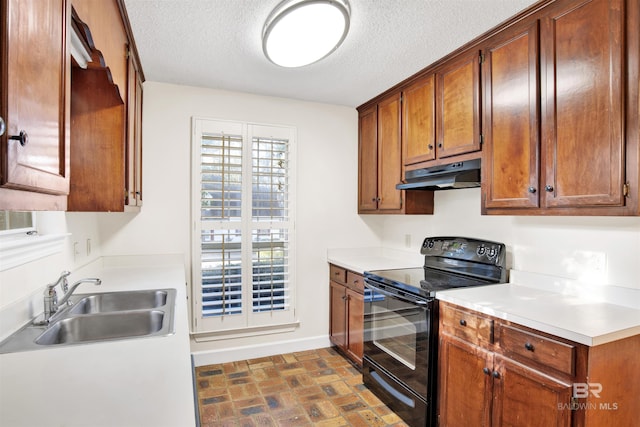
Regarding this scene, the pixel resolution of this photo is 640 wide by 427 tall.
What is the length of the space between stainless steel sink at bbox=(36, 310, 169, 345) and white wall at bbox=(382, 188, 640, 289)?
2121 mm

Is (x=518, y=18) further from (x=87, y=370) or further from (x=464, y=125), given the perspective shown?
(x=87, y=370)

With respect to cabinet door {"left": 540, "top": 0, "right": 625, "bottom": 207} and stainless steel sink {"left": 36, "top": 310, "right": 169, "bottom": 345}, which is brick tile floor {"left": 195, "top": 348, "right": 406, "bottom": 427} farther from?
cabinet door {"left": 540, "top": 0, "right": 625, "bottom": 207}

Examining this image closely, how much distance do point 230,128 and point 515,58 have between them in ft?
7.24

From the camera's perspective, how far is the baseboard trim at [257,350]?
301cm

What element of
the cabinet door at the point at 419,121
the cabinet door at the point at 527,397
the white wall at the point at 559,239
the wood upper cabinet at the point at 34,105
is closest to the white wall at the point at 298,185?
the cabinet door at the point at 419,121

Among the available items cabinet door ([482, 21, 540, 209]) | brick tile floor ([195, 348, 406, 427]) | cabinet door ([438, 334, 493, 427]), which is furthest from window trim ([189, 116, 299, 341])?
cabinet door ([482, 21, 540, 209])

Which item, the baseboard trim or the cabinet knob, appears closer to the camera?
the cabinet knob

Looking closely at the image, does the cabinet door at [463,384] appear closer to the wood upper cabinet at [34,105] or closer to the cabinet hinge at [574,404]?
the cabinet hinge at [574,404]

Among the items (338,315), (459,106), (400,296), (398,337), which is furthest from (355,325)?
(459,106)

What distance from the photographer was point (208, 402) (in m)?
2.44

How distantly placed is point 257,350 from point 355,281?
1132mm

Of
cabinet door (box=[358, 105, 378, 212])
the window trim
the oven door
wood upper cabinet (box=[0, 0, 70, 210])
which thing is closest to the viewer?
wood upper cabinet (box=[0, 0, 70, 210])

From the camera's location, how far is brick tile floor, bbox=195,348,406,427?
7.41 ft

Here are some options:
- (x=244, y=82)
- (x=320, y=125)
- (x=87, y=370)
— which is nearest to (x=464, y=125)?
(x=320, y=125)
